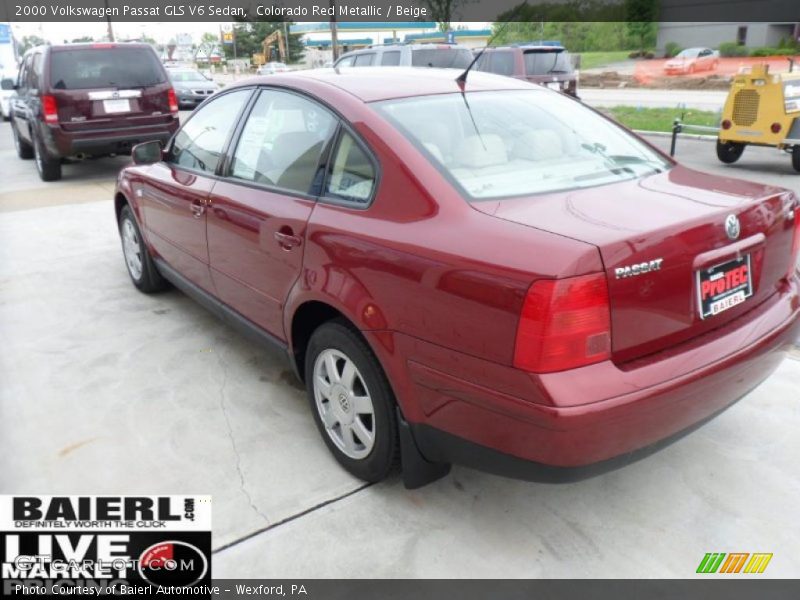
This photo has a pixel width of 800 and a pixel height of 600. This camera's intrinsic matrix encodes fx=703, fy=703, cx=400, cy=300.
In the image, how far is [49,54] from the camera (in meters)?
9.25

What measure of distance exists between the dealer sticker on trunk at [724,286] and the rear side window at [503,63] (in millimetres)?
11761

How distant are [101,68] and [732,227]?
9.21 meters

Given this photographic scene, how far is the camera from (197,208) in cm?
372

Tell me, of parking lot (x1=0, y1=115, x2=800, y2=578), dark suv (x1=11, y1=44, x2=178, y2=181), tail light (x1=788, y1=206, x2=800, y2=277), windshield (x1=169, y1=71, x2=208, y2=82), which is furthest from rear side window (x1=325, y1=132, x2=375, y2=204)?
windshield (x1=169, y1=71, x2=208, y2=82)

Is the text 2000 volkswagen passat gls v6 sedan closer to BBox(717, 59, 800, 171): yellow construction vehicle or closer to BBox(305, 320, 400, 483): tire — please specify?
BBox(305, 320, 400, 483): tire

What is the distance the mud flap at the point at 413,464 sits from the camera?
2.53 meters

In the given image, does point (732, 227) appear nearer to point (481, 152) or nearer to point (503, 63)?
point (481, 152)

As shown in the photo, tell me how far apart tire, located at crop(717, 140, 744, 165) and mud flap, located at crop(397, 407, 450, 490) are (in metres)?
9.08

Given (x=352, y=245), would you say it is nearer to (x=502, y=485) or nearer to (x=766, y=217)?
(x=502, y=485)

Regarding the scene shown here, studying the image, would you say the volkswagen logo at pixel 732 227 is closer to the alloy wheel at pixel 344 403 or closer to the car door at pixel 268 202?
the alloy wheel at pixel 344 403

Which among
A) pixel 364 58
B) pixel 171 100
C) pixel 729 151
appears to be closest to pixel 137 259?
pixel 171 100

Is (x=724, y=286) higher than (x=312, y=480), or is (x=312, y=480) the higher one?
(x=724, y=286)

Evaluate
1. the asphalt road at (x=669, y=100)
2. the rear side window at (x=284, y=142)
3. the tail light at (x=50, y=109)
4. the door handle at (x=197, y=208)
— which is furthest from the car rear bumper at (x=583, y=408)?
the asphalt road at (x=669, y=100)

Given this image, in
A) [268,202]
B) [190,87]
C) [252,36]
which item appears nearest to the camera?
[268,202]
